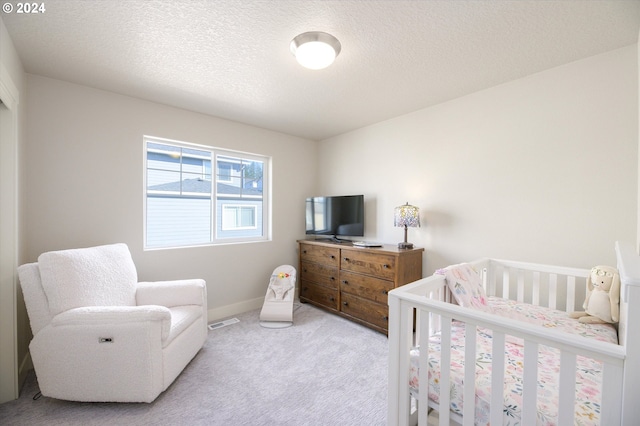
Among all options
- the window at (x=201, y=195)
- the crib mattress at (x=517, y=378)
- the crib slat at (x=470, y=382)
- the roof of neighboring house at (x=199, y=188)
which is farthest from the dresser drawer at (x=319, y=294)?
the crib slat at (x=470, y=382)

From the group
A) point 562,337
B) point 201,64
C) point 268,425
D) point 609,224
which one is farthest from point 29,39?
point 609,224

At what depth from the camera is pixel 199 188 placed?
3078 mm

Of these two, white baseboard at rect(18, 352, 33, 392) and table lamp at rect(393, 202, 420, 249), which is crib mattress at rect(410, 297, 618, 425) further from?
white baseboard at rect(18, 352, 33, 392)

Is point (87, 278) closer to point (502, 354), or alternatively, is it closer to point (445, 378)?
point (445, 378)

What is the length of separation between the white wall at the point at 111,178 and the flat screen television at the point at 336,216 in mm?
785

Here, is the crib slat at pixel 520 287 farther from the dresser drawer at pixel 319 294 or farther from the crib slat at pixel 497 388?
the dresser drawer at pixel 319 294

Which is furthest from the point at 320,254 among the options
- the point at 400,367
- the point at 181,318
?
the point at 400,367

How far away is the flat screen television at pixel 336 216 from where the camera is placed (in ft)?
10.6

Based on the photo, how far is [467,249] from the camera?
2496mm

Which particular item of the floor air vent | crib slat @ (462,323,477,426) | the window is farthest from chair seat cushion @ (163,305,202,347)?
crib slat @ (462,323,477,426)

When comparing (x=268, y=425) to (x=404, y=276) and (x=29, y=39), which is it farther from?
(x=29, y=39)

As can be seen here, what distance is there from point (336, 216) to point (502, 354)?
252 centimetres

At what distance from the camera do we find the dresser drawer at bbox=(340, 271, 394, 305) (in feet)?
8.52

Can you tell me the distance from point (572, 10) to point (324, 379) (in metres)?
2.74
